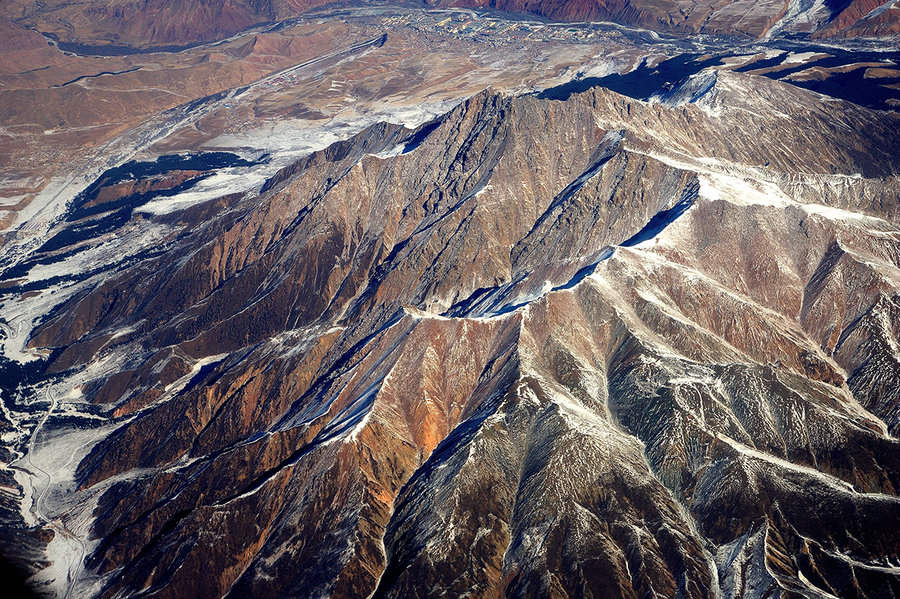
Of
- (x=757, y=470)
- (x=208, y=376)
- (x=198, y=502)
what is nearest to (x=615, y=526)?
(x=757, y=470)

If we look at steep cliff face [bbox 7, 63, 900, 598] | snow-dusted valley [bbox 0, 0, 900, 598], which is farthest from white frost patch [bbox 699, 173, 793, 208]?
steep cliff face [bbox 7, 63, 900, 598]

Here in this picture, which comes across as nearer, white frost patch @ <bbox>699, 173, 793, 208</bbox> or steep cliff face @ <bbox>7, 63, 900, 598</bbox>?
steep cliff face @ <bbox>7, 63, 900, 598</bbox>

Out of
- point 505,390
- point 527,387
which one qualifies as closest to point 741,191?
point 527,387

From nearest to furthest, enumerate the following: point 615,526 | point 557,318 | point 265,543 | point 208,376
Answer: point 615,526 < point 265,543 < point 557,318 < point 208,376

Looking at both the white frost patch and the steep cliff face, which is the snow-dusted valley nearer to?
the steep cliff face

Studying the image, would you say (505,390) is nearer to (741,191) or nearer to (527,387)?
(527,387)

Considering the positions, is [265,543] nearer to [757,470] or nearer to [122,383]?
[757,470]
